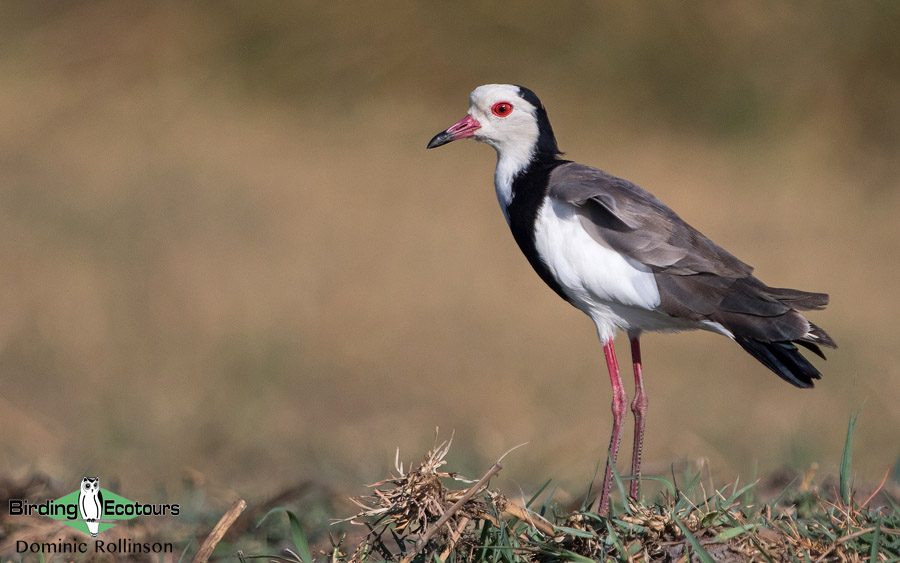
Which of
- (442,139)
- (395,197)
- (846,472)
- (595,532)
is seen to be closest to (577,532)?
(595,532)

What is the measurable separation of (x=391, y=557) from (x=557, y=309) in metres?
4.88

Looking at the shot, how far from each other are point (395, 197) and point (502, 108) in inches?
157

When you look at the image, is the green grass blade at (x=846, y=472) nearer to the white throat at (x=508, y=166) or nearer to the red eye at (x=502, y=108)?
the white throat at (x=508, y=166)

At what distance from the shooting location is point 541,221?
11.5 ft

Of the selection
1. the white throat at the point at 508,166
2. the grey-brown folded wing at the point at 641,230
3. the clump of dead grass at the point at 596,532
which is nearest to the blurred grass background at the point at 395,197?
the white throat at the point at 508,166

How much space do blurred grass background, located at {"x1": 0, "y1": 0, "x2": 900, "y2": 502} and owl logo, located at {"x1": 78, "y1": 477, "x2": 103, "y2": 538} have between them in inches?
116

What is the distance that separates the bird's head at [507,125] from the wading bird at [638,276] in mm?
236

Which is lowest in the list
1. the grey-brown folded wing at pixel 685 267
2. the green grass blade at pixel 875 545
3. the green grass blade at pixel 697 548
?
the green grass blade at pixel 875 545

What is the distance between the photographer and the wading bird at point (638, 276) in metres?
3.21

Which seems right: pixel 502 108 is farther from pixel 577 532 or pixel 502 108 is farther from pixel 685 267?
pixel 577 532

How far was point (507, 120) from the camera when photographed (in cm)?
391

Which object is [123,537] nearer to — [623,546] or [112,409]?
[623,546]
